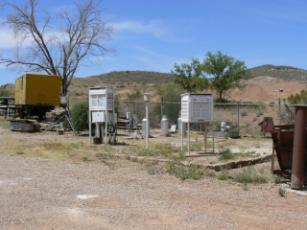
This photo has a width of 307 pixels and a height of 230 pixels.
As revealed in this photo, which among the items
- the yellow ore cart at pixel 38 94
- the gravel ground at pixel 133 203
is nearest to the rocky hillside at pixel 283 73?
the yellow ore cart at pixel 38 94

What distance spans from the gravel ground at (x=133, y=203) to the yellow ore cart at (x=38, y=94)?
2087cm

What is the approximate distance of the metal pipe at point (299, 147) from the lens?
10.5 meters

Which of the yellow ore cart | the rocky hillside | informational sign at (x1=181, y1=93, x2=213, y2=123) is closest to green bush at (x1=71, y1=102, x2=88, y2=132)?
the yellow ore cart

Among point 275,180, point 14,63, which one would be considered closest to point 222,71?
point 14,63

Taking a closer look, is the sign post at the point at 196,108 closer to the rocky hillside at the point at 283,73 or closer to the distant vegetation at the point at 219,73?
the distant vegetation at the point at 219,73

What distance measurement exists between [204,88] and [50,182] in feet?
167

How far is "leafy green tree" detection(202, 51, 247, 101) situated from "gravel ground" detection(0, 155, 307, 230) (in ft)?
158

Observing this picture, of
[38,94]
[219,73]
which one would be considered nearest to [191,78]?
[219,73]

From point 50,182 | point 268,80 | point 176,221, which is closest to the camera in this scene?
point 176,221

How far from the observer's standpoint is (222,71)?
60.6 m

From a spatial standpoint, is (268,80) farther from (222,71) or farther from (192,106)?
(192,106)

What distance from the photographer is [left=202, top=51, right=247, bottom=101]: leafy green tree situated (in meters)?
60.1

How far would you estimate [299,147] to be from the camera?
10.6 m

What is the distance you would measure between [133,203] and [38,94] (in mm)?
25385
